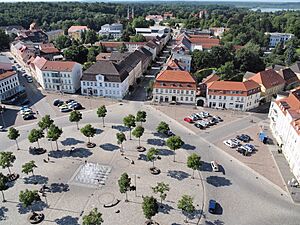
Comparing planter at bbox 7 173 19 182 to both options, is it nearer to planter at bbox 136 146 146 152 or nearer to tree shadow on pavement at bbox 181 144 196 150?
planter at bbox 136 146 146 152

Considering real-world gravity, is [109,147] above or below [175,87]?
below

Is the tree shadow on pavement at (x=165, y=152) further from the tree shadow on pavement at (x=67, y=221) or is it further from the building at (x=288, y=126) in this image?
the building at (x=288, y=126)

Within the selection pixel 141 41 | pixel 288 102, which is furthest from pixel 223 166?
pixel 141 41

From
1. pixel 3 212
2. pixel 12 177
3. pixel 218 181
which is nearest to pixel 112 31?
pixel 12 177

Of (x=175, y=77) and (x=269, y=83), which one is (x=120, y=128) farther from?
(x=269, y=83)

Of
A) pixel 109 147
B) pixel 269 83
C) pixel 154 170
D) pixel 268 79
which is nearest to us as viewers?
pixel 154 170

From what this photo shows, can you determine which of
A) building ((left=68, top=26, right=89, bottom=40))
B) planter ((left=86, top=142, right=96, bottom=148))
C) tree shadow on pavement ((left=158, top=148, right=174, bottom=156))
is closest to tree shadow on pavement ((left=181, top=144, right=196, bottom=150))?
tree shadow on pavement ((left=158, top=148, right=174, bottom=156))

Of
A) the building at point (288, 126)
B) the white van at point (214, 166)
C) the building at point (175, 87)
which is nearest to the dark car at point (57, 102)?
the building at point (175, 87)
